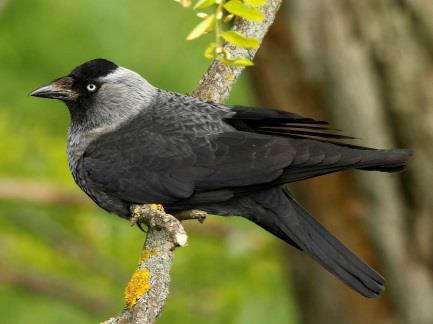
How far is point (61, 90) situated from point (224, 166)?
4.45ft

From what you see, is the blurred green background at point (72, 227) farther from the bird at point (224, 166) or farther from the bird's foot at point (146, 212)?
the bird's foot at point (146, 212)

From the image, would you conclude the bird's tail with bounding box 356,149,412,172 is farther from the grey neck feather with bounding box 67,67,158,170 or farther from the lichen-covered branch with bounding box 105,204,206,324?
the grey neck feather with bounding box 67,67,158,170

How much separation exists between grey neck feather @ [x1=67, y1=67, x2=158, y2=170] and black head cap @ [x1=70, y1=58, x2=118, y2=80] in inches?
1.9

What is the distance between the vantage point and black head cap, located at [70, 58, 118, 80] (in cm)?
732

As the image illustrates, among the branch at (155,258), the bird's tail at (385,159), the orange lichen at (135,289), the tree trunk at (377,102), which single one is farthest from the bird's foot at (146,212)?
the tree trunk at (377,102)

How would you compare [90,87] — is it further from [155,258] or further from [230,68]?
[155,258]

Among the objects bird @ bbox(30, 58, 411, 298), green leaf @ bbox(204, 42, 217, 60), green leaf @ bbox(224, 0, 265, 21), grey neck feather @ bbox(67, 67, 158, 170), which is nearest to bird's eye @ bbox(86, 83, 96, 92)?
grey neck feather @ bbox(67, 67, 158, 170)

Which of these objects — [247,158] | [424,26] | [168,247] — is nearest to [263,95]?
[424,26]

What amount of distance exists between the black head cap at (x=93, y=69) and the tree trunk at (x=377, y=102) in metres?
2.17

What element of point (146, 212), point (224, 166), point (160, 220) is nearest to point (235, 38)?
point (160, 220)

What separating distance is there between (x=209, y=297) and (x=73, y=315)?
2009 millimetres

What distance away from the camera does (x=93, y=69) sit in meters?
7.34

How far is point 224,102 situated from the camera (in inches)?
280

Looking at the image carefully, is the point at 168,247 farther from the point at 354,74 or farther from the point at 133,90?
the point at 354,74
